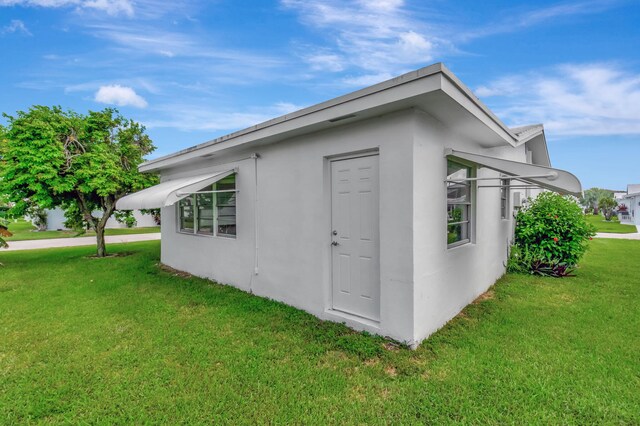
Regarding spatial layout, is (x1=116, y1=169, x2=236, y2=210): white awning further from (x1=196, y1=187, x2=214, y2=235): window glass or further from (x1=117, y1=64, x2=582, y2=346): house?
(x1=196, y1=187, x2=214, y2=235): window glass

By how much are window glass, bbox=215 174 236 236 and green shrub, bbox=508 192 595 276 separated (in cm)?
1008

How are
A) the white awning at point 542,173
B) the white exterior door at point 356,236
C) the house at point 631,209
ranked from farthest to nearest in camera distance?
the house at point 631,209 < the white exterior door at point 356,236 < the white awning at point 542,173

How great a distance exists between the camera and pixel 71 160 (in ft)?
44.9

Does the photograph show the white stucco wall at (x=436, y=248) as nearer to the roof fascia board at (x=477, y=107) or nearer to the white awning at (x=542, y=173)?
the roof fascia board at (x=477, y=107)

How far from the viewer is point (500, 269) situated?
10.1 meters

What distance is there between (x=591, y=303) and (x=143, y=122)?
20572 mm

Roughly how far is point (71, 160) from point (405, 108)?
1563 cm

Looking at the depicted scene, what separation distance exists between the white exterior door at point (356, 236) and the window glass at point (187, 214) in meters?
7.05

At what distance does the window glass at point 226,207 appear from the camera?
9.30 meters

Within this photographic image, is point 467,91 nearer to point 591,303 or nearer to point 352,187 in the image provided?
point 352,187

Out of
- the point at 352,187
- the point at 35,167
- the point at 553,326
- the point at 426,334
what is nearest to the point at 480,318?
the point at 553,326

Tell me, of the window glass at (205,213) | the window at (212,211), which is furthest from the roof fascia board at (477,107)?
the window glass at (205,213)

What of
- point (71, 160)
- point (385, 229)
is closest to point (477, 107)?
point (385, 229)

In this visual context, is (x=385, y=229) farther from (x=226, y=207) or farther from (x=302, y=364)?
(x=226, y=207)
